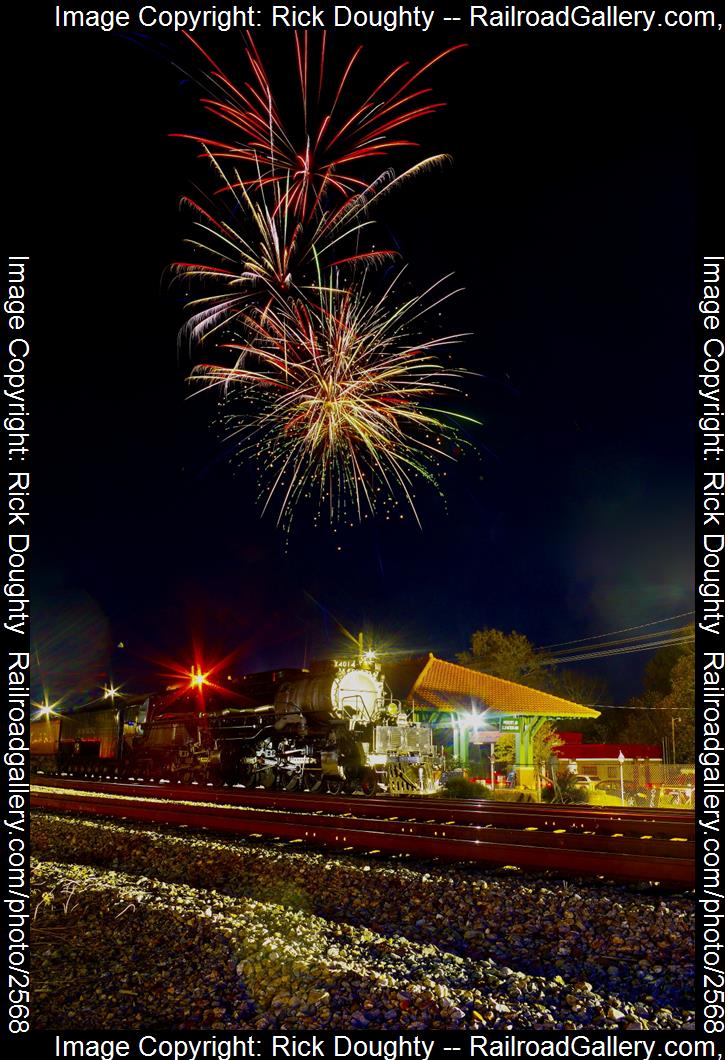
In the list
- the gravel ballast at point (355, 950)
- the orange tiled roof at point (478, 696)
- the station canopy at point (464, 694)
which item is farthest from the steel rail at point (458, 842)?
the orange tiled roof at point (478, 696)

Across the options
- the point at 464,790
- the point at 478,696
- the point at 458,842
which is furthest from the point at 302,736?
the point at 478,696

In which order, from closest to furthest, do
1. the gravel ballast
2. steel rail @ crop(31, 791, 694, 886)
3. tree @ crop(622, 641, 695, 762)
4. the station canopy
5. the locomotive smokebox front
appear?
1. the gravel ballast
2. steel rail @ crop(31, 791, 694, 886)
3. the locomotive smokebox front
4. the station canopy
5. tree @ crop(622, 641, 695, 762)

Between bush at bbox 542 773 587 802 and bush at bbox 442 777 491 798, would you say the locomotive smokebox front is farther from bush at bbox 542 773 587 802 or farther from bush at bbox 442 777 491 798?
bush at bbox 542 773 587 802

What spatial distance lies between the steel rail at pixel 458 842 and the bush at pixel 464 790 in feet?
30.8

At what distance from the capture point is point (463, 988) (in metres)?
5.06

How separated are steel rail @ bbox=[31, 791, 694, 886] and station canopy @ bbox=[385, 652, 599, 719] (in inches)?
630

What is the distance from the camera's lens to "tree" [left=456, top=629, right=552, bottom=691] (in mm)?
52281

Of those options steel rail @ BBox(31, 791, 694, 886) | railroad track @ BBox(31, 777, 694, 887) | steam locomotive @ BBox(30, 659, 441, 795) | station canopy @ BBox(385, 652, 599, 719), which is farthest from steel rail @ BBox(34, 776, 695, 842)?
station canopy @ BBox(385, 652, 599, 719)

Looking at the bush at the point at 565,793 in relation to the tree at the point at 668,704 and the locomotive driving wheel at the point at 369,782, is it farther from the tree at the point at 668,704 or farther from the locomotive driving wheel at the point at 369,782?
the tree at the point at 668,704

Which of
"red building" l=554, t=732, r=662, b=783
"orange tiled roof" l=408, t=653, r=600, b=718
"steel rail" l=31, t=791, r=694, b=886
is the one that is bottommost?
"red building" l=554, t=732, r=662, b=783

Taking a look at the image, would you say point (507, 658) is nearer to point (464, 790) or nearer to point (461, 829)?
point (464, 790)

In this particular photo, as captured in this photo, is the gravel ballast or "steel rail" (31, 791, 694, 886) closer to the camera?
the gravel ballast

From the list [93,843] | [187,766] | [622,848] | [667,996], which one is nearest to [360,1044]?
[667,996]

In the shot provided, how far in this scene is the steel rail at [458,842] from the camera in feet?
25.8
